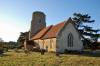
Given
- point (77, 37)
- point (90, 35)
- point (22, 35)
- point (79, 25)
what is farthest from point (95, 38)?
point (22, 35)

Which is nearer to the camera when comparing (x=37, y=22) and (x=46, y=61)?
(x=46, y=61)

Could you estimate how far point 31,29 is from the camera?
6694 centimetres

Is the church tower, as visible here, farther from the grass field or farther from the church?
the grass field

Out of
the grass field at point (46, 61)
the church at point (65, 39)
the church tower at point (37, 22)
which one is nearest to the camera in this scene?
the grass field at point (46, 61)

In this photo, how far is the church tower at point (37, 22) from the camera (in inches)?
2616

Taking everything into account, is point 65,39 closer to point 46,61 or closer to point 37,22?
point 46,61

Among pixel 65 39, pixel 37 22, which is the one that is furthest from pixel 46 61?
pixel 37 22

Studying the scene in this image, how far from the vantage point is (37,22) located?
6675 centimetres

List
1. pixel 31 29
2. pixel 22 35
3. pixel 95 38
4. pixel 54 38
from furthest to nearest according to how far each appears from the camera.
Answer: pixel 22 35, pixel 31 29, pixel 95 38, pixel 54 38

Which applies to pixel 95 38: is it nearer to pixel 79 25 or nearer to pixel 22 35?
pixel 79 25

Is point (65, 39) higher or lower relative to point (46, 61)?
higher

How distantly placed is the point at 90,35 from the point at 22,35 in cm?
4214

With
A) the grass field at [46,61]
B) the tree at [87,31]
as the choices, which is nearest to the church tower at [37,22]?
the tree at [87,31]

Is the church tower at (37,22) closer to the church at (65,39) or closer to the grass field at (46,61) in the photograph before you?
the church at (65,39)
